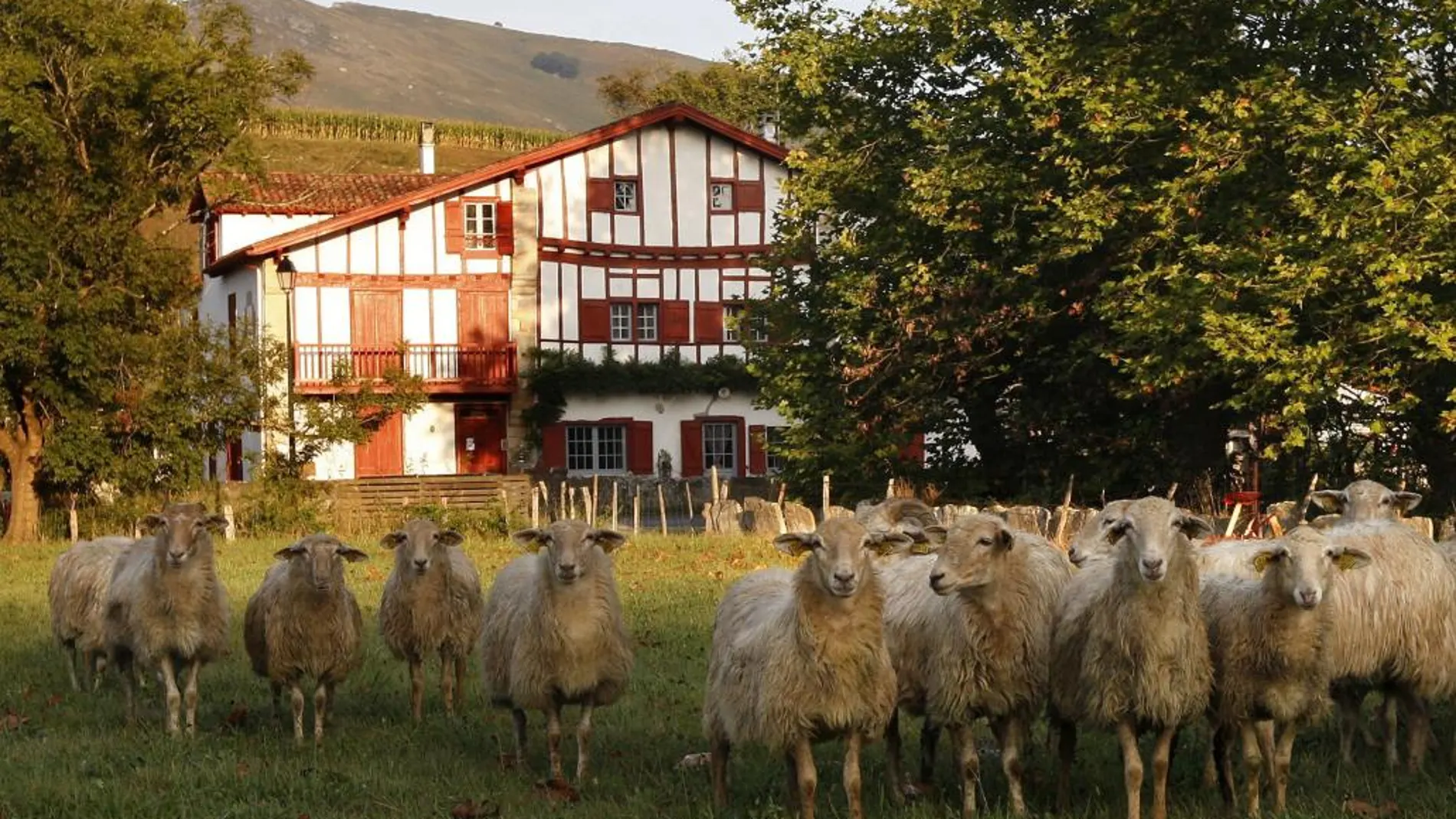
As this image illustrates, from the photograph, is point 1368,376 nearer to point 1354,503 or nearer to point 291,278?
point 1354,503

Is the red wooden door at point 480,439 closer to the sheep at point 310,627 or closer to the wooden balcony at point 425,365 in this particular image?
the wooden balcony at point 425,365

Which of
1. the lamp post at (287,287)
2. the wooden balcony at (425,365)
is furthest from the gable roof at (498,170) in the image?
the wooden balcony at (425,365)

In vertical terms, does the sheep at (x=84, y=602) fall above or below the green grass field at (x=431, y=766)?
above

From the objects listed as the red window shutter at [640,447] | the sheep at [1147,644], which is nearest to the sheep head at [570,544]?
the sheep at [1147,644]


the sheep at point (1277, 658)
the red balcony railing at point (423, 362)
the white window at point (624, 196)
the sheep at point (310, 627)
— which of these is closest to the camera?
the sheep at point (1277, 658)

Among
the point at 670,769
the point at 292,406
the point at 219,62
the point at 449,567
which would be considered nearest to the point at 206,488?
the point at 292,406

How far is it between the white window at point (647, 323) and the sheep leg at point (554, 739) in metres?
36.5

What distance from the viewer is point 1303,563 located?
9.85 meters

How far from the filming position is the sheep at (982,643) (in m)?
9.95

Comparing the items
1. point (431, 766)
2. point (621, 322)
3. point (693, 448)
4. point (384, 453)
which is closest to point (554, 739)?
point (431, 766)

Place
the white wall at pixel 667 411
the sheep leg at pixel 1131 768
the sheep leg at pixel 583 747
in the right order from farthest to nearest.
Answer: the white wall at pixel 667 411, the sheep leg at pixel 583 747, the sheep leg at pixel 1131 768

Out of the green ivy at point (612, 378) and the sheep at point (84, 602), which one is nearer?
the sheep at point (84, 602)

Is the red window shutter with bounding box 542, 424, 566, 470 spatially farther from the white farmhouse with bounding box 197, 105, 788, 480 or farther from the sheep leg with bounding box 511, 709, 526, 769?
the sheep leg with bounding box 511, 709, 526, 769

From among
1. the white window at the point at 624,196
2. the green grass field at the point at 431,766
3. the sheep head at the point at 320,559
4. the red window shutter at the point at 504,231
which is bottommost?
the green grass field at the point at 431,766
